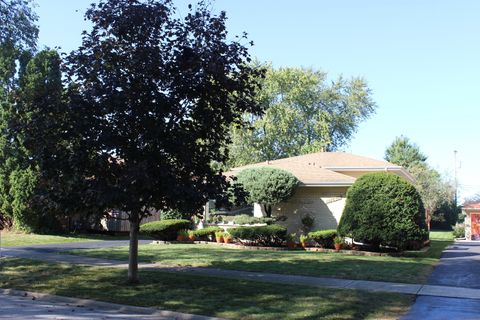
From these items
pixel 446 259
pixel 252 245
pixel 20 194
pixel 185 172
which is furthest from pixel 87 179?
pixel 20 194

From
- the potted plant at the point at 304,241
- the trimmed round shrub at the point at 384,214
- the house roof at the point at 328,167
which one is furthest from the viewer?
the house roof at the point at 328,167

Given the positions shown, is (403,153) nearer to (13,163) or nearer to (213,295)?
(13,163)

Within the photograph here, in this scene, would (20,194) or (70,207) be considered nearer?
(70,207)

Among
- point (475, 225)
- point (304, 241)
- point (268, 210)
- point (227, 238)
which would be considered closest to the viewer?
point (304, 241)

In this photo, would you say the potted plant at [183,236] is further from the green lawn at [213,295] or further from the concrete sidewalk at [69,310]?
the concrete sidewalk at [69,310]

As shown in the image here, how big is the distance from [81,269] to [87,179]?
3.83 meters

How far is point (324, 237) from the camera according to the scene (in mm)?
21047

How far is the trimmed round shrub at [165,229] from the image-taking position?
24.3m

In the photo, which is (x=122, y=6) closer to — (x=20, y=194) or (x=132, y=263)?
(x=132, y=263)

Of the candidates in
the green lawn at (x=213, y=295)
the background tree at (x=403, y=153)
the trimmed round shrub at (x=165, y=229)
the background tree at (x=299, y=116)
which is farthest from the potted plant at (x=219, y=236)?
the background tree at (x=403, y=153)

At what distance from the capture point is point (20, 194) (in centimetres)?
2566

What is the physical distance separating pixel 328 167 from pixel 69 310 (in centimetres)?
2026

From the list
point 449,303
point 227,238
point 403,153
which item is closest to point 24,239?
point 227,238

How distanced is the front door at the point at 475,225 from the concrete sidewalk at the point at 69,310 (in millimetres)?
40720
